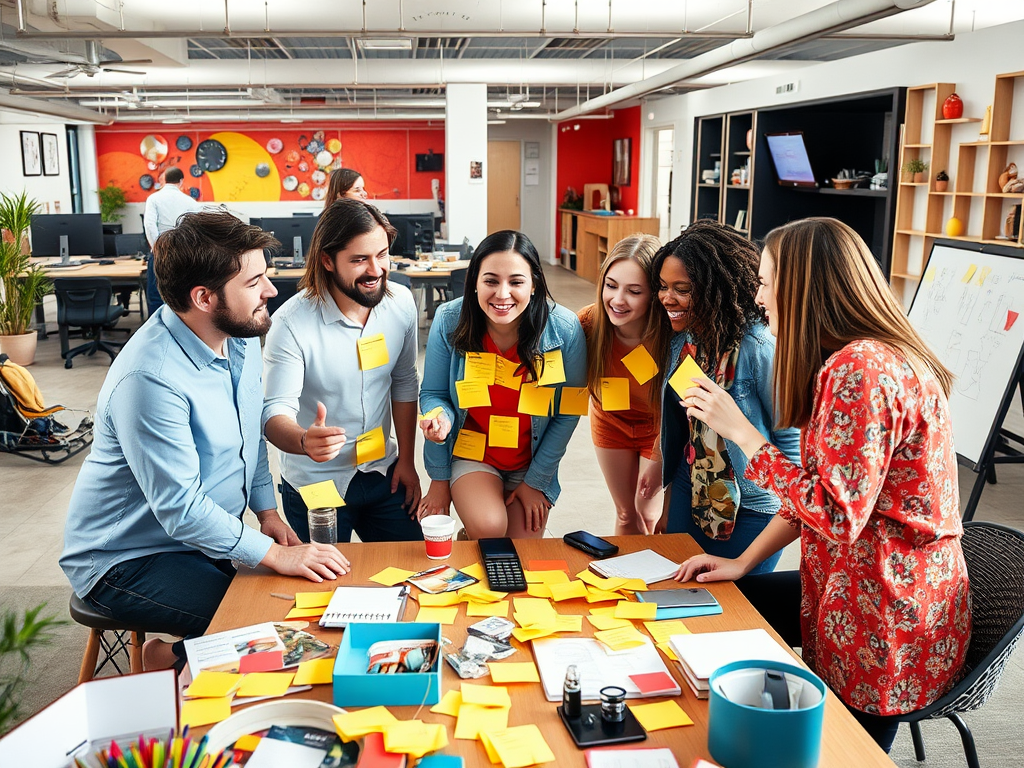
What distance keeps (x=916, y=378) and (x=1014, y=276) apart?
10.3ft

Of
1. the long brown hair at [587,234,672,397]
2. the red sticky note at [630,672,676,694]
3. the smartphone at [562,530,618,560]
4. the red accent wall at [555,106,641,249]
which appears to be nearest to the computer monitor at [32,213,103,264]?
the long brown hair at [587,234,672,397]

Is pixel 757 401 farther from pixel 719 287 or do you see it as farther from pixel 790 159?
pixel 790 159

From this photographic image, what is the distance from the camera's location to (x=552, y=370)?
2699 mm

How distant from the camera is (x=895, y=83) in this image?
8172 mm

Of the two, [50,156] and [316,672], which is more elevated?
[50,156]

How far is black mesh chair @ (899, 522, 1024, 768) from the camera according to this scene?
180 centimetres

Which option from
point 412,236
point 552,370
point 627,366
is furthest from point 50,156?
point 627,366

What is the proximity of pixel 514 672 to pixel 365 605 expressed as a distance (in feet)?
1.34

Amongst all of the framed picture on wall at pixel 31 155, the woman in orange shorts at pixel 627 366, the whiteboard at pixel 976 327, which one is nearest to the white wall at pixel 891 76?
the whiteboard at pixel 976 327

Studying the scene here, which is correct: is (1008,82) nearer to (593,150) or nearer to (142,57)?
(142,57)

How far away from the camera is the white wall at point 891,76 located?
6.80 m

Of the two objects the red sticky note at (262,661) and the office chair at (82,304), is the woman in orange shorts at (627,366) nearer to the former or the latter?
the red sticky note at (262,661)

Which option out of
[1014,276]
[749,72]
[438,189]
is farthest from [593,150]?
[1014,276]

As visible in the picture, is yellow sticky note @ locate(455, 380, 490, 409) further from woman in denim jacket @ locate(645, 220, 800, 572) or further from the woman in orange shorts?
woman in denim jacket @ locate(645, 220, 800, 572)
